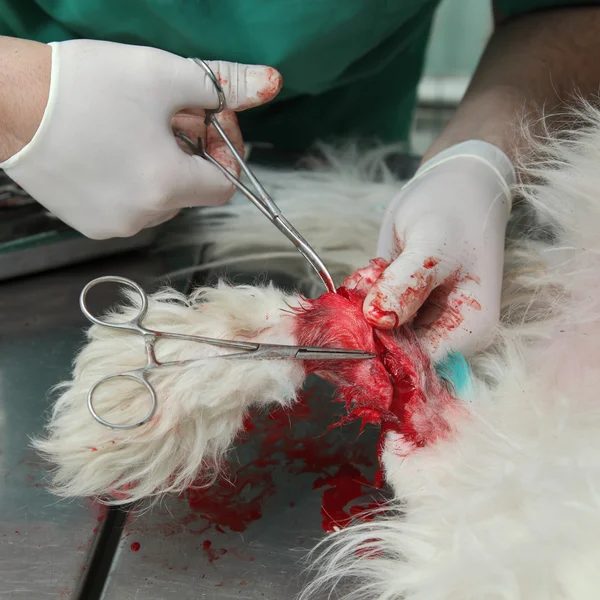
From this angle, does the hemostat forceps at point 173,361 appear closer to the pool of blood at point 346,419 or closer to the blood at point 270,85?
the pool of blood at point 346,419

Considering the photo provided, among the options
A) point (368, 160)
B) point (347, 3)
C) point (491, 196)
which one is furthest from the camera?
point (368, 160)

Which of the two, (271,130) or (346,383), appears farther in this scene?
(271,130)

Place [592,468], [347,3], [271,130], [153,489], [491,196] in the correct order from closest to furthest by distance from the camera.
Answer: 1. [592,468]
2. [153,489]
3. [491,196]
4. [347,3]
5. [271,130]

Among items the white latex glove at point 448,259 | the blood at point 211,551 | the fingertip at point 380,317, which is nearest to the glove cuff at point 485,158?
the white latex glove at point 448,259

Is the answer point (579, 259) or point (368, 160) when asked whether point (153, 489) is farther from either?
point (368, 160)

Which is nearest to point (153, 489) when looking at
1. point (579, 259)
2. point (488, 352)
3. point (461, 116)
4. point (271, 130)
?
point (488, 352)

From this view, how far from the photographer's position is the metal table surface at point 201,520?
58cm

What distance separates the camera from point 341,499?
650 mm

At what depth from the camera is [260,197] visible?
771 mm

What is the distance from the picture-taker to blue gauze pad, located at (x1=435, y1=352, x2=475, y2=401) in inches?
24.6

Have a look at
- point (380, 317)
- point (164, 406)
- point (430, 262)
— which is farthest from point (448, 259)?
point (164, 406)

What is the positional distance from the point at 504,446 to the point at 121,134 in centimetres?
53

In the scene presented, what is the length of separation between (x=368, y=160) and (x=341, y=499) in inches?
26.8

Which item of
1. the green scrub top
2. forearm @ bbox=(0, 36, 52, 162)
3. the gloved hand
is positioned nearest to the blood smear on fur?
the gloved hand
